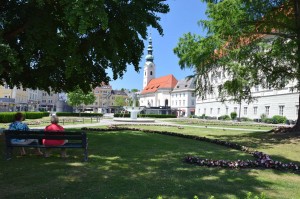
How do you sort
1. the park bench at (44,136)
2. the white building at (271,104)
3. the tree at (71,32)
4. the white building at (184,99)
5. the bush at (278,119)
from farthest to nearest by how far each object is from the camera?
the white building at (184,99)
the bush at (278,119)
the white building at (271,104)
the park bench at (44,136)
the tree at (71,32)

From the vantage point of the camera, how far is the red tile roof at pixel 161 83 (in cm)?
12550

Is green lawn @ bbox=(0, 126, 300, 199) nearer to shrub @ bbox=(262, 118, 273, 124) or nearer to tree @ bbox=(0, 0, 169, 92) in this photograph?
tree @ bbox=(0, 0, 169, 92)

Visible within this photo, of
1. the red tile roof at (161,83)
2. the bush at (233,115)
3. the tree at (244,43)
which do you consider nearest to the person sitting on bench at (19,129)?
the tree at (244,43)

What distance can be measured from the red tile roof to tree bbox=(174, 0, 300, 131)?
340 ft

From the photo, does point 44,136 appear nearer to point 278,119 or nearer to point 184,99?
point 278,119

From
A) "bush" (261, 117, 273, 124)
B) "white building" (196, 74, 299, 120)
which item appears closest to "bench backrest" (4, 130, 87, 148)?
"white building" (196, 74, 299, 120)

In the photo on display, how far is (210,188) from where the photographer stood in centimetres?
661

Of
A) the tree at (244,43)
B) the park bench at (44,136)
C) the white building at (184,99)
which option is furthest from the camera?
the white building at (184,99)

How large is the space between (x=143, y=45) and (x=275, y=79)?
511 inches

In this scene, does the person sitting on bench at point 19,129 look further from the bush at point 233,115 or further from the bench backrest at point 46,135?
the bush at point 233,115

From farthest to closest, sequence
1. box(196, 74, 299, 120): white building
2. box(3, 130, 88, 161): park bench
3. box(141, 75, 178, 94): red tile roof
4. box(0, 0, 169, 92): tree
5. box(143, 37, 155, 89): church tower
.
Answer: box(143, 37, 155, 89): church tower → box(141, 75, 178, 94): red tile roof → box(196, 74, 299, 120): white building → box(3, 130, 88, 161): park bench → box(0, 0, 169, 92): tree

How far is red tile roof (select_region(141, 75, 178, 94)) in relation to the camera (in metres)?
126

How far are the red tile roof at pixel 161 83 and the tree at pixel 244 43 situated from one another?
104 metres

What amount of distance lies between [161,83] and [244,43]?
11125 cm
